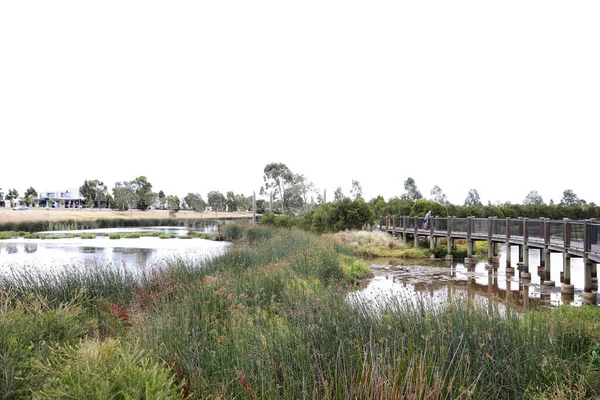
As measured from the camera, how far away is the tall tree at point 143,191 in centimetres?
9628

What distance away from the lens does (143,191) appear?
98312 millimetres

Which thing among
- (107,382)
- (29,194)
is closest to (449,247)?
(107,382)

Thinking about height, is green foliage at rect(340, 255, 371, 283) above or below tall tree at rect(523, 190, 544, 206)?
below

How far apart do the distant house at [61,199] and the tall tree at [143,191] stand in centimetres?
2364

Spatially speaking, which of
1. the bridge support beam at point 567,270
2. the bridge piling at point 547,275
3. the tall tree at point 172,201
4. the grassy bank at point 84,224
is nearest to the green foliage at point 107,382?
the bridge support beam at point 567,270

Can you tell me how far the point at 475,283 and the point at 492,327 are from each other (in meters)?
11.4

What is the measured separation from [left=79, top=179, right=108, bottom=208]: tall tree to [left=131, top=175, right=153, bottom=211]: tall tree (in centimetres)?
1074

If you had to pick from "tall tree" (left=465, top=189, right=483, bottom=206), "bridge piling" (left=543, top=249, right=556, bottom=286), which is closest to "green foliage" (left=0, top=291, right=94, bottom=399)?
"bridge piling" (left=543, top=249, right=556, bottom=286)

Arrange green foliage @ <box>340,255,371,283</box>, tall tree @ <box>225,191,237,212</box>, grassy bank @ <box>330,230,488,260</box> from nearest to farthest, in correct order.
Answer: green foliage @ <box>340,255,371,283</box>, grassy bank @ <box>330,230,488,260</box>, tall tree @ <box>225,191,237,212</box>

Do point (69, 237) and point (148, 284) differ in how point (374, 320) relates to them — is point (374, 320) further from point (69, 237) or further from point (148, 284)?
point (69, 237)

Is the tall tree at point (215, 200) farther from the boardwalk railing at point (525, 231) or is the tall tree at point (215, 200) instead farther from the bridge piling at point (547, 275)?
the bridge piling at point (547, 275)

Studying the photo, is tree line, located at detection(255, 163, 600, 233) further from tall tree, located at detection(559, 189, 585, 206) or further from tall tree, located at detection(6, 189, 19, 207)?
tall tree, located at detection(6, 189, 19, 207)

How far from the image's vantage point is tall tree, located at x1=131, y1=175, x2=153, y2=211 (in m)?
96.3

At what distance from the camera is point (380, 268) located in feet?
57.8
